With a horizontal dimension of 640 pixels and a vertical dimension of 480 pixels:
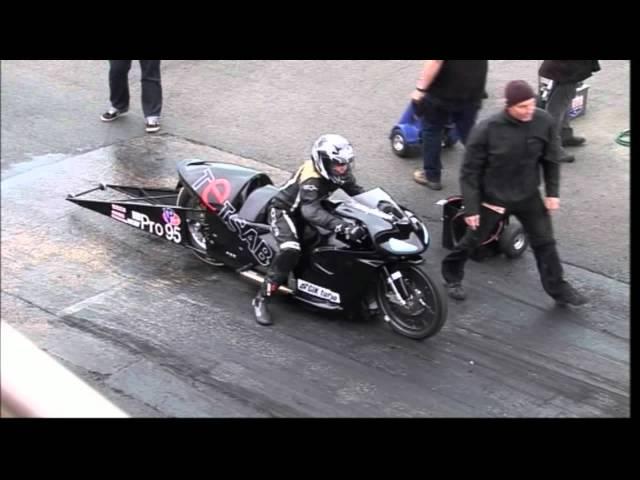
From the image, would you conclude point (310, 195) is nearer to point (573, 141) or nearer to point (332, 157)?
point (332, 157)

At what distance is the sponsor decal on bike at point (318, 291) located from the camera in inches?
230

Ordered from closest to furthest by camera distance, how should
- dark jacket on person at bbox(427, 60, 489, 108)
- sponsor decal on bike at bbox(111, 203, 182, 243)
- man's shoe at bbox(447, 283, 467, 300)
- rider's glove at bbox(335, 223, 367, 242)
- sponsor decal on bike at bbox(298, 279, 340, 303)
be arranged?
rider's glove at bbox(335, 223, 367, 242) < sponsor decal on bike at bbox(298, 279, 340, 303) < man's shoe at bbox(447, 283, 467, 300) < sponsor decal on bike at bbox(111, 203, 182, 243) < dark jacket on person at bbox(427, 60, 489, 108)

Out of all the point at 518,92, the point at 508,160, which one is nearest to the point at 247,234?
the point at 508,160

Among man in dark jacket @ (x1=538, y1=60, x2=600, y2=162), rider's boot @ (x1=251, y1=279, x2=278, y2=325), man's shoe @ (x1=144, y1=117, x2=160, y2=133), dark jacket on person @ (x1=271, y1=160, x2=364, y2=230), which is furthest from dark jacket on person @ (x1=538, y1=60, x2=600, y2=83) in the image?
man's shoe @ (x1=144, y1=117, x2=160, y2=133)

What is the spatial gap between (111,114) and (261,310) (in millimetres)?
3296

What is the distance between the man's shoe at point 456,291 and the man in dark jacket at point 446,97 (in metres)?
1.90

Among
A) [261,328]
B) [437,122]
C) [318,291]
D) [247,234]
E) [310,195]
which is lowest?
[261,328]

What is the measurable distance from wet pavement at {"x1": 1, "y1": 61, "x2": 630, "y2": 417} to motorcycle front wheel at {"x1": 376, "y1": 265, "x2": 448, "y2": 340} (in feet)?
0.39

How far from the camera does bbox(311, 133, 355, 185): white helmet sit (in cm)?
560

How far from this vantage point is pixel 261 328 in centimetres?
586

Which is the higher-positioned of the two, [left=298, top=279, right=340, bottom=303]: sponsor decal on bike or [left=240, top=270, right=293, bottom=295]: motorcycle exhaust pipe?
[left=298, top=279, right=340, bottom=303]: sponsor decal on bike

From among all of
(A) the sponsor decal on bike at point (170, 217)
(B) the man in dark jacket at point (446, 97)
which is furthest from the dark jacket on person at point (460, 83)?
(A) the sponsor decal on bike at point (170, 217)

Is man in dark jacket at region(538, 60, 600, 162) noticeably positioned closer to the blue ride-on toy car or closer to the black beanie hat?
the blue ride-on toy car
